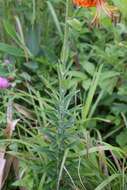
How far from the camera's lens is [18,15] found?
2.51 meters

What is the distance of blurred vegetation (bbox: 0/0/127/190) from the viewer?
5.68 ft

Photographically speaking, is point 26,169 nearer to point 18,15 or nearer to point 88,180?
point 88,180

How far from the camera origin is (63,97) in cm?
165

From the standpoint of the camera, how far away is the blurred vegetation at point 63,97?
68.1 inches

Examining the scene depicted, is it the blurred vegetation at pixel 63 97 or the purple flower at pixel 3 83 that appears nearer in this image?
the blurred vegetation at pixel 63 97

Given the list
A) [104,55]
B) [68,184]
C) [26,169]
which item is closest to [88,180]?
[68,184]

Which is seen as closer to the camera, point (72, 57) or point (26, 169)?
point (26, 169)

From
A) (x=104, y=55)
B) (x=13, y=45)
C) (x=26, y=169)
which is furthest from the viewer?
(x=13, y=45)

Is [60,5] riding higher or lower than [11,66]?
higher

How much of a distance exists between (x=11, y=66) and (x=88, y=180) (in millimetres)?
615

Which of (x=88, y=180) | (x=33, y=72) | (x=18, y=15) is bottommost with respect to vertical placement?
(x=88, y=180)

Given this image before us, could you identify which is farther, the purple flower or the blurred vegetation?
the purple flower

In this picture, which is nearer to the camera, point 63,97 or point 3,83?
point 63,97

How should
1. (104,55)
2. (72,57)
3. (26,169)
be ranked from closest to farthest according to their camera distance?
(26,169) → (104,55) → (72,57)
